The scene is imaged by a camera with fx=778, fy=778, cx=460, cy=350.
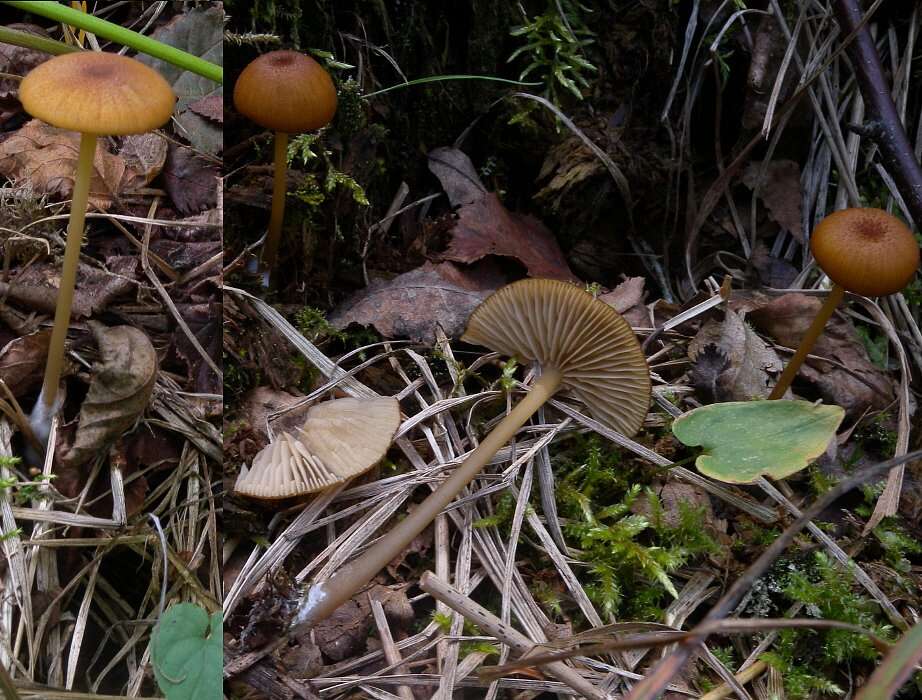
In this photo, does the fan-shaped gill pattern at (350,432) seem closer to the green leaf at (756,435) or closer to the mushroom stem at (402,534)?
the mushroom stem at (402,534)

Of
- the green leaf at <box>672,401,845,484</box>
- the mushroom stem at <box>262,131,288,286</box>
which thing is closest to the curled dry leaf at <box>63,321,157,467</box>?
the mushroom stem at <box>262,131,288,286</box>

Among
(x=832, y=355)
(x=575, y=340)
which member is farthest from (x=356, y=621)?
(x=832, y=355)

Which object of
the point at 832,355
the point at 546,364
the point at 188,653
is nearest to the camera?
A: the point at 188,653

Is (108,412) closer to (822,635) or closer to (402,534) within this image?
(402,534)

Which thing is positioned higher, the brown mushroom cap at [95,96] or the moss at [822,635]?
the brown mushroom cap at [95,96]

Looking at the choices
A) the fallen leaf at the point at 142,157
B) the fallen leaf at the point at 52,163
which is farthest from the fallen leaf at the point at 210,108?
the fallen leaf at the point at 52,163

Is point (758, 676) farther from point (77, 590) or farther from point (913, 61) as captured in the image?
point (913, 61)

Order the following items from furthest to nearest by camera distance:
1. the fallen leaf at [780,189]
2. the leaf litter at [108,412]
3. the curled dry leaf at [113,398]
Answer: the fallen leaf at [780,189] < the curled dry leaf at [113,398] < the leaf litter at [108,412]
